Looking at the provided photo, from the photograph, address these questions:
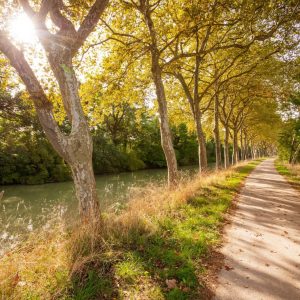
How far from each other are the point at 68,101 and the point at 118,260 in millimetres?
3305

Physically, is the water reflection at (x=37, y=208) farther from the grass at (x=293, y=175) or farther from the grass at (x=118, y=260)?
the grass at (x=293, y=175)

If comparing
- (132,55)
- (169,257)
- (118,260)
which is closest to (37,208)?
(132,55)

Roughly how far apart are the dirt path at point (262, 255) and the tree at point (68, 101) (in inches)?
112

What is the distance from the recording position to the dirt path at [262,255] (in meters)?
3.52

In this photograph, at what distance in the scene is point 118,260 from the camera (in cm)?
437

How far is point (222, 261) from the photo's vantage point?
4.45m

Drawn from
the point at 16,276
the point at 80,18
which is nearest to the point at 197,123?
the point at 80,18

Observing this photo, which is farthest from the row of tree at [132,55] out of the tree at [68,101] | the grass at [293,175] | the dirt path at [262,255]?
the grass at [293,175]

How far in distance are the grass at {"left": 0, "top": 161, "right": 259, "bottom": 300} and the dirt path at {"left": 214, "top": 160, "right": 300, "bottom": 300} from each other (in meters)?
0.38

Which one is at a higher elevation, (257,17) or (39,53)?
(257,17)

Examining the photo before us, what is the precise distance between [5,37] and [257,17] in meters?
8.22

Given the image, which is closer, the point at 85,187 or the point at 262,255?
the point at 262,255

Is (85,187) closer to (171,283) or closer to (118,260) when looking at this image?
(118,260)

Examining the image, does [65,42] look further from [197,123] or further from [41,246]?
[197,123]
